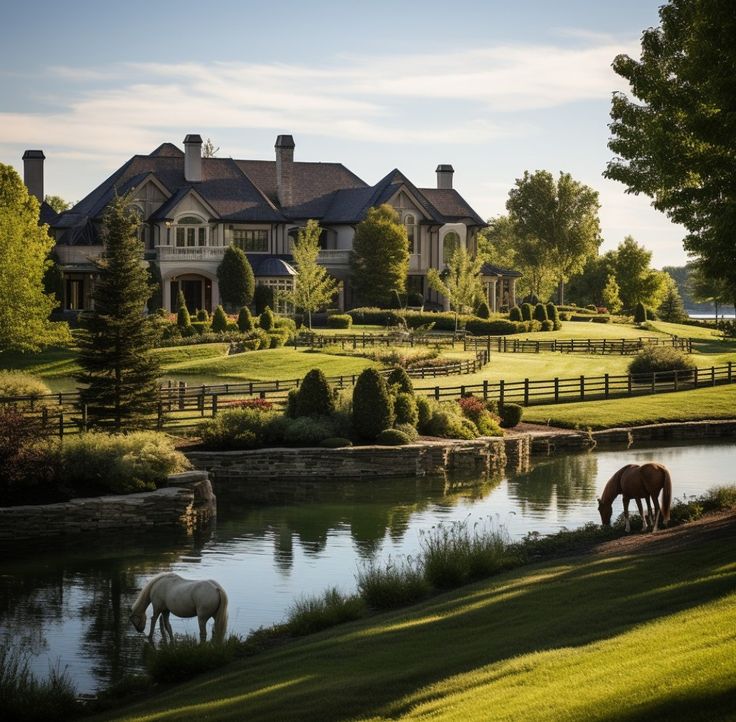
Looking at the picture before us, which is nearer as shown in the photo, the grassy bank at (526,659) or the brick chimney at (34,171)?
the grassy bank at (526,659)

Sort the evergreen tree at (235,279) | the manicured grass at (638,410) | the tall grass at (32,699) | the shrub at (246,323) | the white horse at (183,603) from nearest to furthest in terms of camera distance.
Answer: the tall grass at (32,699) → the white horse at (183,603) → the manicured grass at (638,410) → the shrub at (246,323) → the evergreen tree at (235,279)

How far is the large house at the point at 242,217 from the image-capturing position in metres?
75.5

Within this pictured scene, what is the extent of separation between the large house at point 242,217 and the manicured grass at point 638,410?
33512 millimetres

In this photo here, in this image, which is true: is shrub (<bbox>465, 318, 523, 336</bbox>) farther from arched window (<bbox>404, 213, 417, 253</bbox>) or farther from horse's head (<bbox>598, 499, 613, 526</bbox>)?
horse's head (<bbox>598, 499, 613, 526</bbox>)

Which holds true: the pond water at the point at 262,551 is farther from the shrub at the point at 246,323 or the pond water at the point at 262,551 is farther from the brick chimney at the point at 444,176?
the brick chimney at the point at 444,176

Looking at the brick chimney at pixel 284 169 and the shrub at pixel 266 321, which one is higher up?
the brick chimney at pixel 284 169

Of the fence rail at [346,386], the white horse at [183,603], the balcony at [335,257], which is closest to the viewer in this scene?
the white horse at [183,603]

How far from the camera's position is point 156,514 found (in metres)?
26.8

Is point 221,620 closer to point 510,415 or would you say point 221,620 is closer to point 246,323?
point 510,415

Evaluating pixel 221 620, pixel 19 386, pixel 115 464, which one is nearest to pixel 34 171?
pixel 19 386

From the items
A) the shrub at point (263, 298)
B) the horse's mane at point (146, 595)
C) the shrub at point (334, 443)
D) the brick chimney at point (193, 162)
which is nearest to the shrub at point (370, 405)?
the shrub at point (334, 443)

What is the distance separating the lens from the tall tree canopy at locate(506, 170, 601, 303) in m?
112

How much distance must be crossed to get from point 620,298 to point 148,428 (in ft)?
304

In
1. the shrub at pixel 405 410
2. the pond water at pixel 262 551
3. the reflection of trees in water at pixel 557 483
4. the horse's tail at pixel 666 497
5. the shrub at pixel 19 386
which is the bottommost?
the pond water at pixel 262 551
